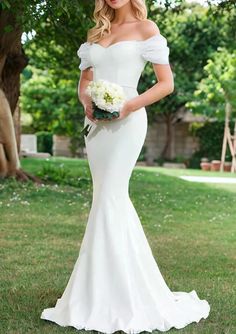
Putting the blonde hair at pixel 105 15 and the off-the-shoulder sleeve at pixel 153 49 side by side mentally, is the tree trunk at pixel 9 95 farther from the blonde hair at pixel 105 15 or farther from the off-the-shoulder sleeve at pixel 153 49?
the off-the-shoulder sleeve at pixel 153 49

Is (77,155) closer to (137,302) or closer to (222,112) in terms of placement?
(222,112)

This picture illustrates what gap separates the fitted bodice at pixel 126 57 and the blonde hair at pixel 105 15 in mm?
73

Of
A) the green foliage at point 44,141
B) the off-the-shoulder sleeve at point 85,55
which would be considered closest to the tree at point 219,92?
the green foliage at point 44,141

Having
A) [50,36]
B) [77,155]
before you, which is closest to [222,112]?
[77,155]

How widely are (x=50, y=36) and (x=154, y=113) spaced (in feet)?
44.9

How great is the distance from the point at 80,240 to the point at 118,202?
382cm

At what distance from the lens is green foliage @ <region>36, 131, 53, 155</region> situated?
32500mm

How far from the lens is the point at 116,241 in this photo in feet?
15.8

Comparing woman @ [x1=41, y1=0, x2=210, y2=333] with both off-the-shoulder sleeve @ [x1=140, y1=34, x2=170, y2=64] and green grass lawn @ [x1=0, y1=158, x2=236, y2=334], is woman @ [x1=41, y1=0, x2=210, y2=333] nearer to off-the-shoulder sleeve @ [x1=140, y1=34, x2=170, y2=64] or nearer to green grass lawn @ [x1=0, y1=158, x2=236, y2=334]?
off-the-shoulder sleeve @ [x1=140, y1=34, x2=170, y2=64]

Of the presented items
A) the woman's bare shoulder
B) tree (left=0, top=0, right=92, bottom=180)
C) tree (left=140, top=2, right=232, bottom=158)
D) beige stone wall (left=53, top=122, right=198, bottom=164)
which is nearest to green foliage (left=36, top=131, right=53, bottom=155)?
beige stone wall (left=53, top=122, right=198, bottom=164)

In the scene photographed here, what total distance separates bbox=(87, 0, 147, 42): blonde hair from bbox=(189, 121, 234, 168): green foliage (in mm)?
24238

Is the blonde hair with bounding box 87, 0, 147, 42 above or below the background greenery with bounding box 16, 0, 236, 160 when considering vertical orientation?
below

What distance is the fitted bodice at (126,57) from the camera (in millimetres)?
4723

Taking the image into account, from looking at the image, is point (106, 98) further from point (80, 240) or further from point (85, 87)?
point (80, 240)
